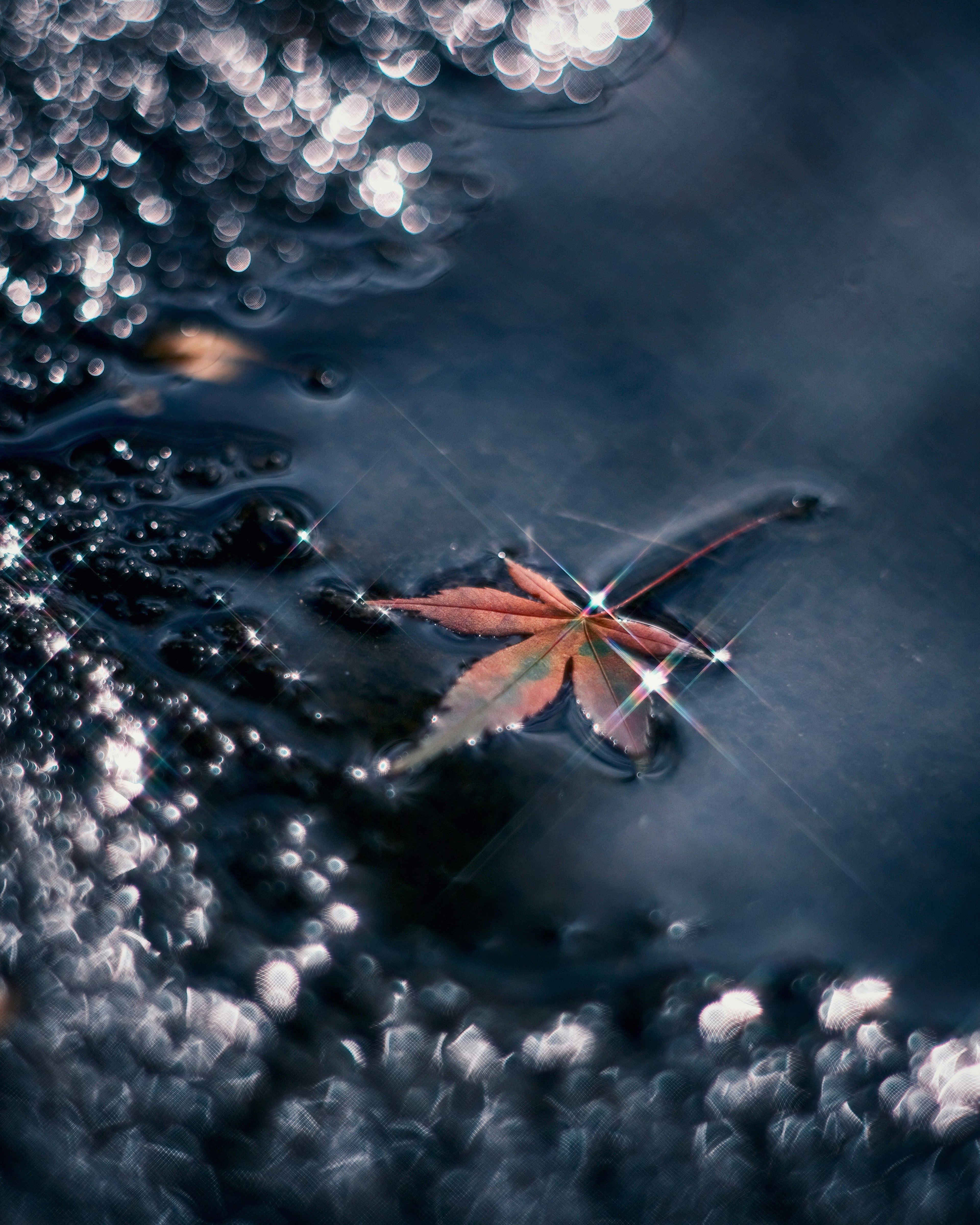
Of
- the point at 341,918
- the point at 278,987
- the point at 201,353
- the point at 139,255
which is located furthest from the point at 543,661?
the point at 139,255

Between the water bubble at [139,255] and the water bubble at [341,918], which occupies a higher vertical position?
the water bubble at [139,255]

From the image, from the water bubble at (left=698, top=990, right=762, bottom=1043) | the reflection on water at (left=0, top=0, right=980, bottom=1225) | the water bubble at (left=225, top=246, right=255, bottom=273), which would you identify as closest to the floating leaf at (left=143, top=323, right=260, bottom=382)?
the reflection on water at (left=0, top=0, right=980, bottom=1225)

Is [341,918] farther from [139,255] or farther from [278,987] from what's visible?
[139,255]

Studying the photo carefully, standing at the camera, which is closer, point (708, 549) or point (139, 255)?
point (708, 549)

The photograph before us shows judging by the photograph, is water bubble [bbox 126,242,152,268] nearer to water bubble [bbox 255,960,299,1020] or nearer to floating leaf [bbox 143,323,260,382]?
floating leaf [bbox 143,323,260,382]

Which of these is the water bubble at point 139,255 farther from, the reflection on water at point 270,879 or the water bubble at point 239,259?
the water bubble at point 239,259

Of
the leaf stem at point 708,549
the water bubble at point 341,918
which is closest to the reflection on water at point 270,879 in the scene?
the water bubble at point 341,918

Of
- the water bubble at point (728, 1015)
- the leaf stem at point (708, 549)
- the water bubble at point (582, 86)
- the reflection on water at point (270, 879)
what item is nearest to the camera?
the reflection on water at point (270, 879)
